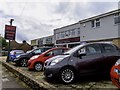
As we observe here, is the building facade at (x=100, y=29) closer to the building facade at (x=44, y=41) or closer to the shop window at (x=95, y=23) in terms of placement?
the shop window at (x=95, y=23)

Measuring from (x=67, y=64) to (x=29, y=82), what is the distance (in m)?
1.64

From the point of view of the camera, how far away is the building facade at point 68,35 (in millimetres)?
38406

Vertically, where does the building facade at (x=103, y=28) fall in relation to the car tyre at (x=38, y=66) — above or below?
above

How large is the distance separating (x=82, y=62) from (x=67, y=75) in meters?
0.76

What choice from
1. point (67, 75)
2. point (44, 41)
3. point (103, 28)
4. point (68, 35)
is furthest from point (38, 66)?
point (44, 41)

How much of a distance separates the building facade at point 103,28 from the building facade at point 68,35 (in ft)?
18.1

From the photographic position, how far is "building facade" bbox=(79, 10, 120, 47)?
83.8 ft

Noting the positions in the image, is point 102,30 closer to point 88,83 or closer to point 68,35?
point 68,35

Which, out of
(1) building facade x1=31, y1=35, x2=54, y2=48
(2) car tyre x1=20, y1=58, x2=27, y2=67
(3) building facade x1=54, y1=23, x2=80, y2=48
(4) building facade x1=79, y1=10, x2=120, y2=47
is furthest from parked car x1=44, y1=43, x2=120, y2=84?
(1) building facade x1=31, y1=35, x2=54, y2=48

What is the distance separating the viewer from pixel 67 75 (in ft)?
27.1

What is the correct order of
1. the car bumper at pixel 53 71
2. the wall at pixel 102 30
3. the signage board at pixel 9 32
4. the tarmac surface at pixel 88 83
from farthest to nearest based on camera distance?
the wall at pixel 102 30, the signage board at pixel 9 32, the car bumper at pixel 53 71, the tarmac surface at pixel 88 83

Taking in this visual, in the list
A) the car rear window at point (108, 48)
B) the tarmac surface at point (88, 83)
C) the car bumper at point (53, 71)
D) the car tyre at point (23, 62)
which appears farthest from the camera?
the car tyre at point (23, 62)

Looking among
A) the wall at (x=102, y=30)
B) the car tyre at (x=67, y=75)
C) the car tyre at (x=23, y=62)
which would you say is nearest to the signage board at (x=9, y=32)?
the car tyre at (x=23, y=62)

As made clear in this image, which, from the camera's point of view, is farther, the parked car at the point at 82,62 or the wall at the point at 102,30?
the wall at the point at 102,30
